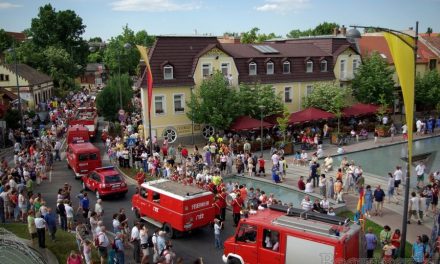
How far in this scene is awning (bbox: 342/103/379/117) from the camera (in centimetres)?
3925

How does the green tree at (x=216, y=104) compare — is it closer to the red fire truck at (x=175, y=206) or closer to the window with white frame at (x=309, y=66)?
the window with white frame at (x=309, y=66)

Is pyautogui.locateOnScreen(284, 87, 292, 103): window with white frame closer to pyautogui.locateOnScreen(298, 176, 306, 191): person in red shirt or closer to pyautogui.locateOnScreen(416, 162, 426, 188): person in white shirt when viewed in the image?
pyautogui.locateOnScreen(416, 162, 426, 188): person in white shirt

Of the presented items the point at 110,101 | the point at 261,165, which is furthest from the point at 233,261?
the point at 110,101

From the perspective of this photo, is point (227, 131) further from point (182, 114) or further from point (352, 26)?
point (352, 26)

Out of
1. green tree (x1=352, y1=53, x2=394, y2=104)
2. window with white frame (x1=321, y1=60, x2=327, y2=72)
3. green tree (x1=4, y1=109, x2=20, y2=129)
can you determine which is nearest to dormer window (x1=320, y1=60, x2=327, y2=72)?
window with white frame (x1=321, y1=60, x2=327, y2=72)

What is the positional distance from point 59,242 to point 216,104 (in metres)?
19.8

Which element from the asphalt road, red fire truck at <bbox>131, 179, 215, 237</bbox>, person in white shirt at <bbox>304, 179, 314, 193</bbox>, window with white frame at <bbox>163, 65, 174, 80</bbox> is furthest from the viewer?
window with white frame at <bbox>163, 65, 174, 80</bbox>

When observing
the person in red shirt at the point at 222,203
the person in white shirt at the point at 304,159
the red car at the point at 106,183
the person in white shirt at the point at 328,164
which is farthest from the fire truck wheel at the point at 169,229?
the person in white shirt at the point at 304,159

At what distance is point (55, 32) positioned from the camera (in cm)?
8600

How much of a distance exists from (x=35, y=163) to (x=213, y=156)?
11845 millimetres

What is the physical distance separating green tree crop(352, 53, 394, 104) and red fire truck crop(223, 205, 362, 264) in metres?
31.3

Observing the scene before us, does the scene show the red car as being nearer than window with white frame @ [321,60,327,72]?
Yes

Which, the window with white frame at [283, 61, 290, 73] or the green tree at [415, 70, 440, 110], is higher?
the window with white frame at [283, 61, 290, 73]

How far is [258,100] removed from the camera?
3666 cm
